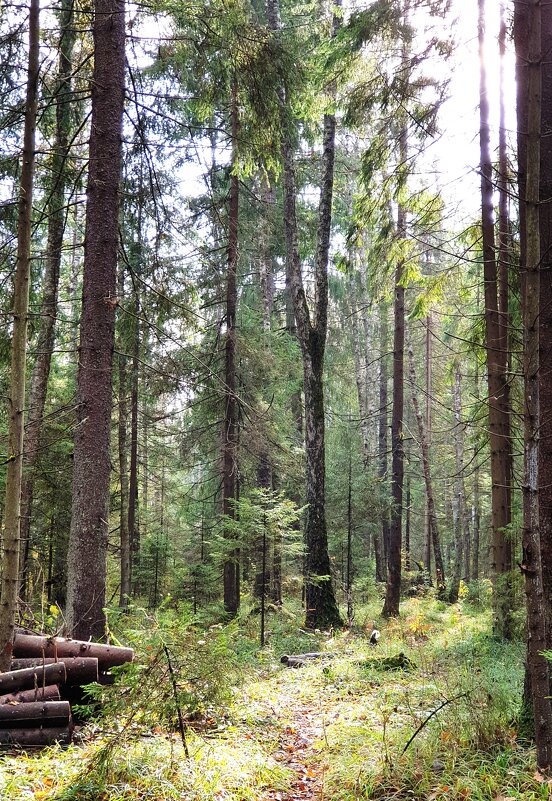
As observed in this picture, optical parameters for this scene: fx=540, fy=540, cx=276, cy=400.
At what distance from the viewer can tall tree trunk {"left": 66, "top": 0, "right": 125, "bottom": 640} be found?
567cm

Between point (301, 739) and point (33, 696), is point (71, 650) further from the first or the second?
point (301, 739)

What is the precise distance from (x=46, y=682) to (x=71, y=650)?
41 cm

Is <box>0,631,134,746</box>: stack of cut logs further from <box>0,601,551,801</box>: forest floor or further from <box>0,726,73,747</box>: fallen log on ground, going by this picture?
<box>0,601,551,801</box>: forest floor

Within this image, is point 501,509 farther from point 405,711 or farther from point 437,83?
point 437,83

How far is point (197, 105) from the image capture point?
8070 mm

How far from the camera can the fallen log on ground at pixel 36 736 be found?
14.1 ft

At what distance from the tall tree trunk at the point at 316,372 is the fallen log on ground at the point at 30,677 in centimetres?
671

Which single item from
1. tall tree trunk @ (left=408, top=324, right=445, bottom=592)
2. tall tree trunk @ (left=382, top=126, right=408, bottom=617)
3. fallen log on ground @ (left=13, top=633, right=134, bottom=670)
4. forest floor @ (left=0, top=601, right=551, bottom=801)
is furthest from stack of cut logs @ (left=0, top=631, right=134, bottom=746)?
tall tree trunk @ (left=408, top=324, right=445, bottom=592)

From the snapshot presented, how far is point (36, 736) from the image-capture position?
4.38 meters

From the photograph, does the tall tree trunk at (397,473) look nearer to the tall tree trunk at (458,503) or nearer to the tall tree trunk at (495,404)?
the tall tree trunk at (458,503)

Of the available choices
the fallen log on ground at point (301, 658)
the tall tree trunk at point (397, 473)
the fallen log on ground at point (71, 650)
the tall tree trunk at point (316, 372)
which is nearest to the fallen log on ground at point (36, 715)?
the fallen log on ground at point (71, 650)

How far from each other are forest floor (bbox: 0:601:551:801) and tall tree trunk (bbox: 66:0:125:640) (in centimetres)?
138

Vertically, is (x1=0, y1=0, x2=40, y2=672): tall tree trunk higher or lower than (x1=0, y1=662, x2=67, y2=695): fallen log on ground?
higher

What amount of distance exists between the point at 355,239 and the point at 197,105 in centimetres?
348
